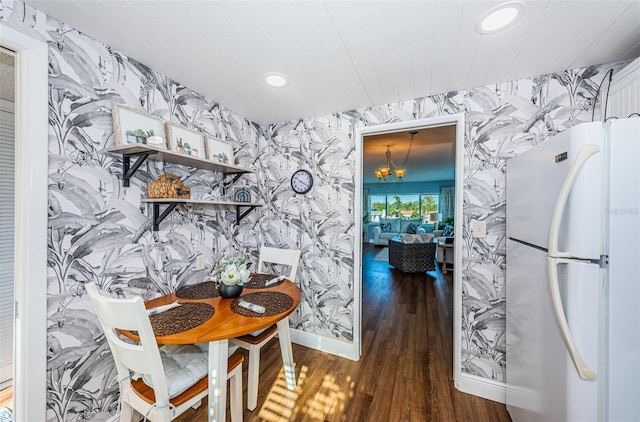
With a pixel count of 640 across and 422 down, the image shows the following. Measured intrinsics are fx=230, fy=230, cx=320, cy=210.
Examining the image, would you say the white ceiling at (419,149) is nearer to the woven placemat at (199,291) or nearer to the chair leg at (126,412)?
the woven placemat at (199,291)

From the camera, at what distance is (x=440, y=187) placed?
843 centimetres

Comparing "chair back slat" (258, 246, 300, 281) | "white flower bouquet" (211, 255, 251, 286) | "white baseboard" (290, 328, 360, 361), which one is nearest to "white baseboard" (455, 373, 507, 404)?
"white baseboard" (290, 328, 360, 361)

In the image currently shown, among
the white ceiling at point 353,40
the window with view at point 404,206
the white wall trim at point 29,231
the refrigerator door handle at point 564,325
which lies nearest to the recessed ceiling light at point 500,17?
the white ceiling at point 353,40

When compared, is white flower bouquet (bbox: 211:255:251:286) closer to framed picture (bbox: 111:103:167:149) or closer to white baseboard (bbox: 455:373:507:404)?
framed picture (bbox: 111:103:167:149)

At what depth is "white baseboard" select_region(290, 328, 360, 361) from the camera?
219cm

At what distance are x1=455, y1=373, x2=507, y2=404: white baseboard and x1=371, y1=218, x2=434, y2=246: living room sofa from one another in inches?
248

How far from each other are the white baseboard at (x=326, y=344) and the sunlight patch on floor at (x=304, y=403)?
0.28m

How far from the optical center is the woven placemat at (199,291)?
1.59 m

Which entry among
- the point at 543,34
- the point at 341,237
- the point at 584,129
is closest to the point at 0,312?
the point at 341,237

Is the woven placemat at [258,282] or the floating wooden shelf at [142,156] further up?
the floating wooden shelf at [142,156]

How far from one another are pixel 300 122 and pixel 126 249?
6.01 ft

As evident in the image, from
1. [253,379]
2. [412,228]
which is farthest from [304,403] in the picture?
[412,228]

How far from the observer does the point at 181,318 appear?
1258 millimetres

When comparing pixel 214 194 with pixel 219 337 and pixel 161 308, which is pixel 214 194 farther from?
pixel 219 337
